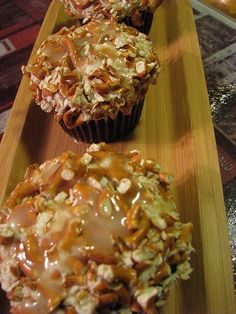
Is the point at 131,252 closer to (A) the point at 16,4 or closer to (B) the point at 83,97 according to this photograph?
(B) the point at 83,97

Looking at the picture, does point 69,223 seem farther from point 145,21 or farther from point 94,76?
point 145,21

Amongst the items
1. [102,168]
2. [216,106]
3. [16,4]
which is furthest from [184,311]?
[16,4]

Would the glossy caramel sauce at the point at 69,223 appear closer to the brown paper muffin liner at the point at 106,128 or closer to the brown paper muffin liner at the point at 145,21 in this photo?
the brown paper muffin liner at the point at 106,128

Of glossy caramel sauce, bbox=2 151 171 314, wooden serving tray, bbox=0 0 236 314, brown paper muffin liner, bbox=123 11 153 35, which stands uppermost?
glossy caramel sauce, bbox=2 151 171 314

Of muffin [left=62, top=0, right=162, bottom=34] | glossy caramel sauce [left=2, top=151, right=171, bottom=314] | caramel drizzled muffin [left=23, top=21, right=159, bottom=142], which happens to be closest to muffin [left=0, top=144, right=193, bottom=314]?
glossy caramel sauce [left=2, top=151, right=171, bottom=314]

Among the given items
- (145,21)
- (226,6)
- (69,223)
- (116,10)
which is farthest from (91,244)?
(226,6)

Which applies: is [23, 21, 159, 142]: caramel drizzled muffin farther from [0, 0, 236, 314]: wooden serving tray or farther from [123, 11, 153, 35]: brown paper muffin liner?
[123, 11, 153, 35]: brown paper muffin liner

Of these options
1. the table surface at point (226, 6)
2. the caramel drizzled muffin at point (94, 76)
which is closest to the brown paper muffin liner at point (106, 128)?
→ the caramel drizzled muffin at point (94, 76)
